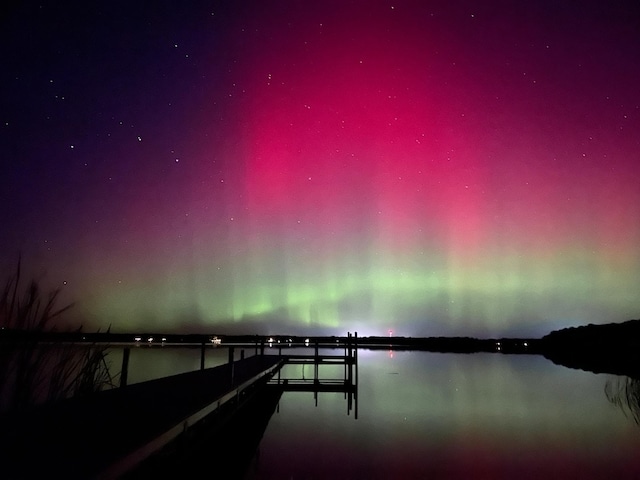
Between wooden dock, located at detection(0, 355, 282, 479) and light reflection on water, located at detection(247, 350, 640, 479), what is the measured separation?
2.05 meters

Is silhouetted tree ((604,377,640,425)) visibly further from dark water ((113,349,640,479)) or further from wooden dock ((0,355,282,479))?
wooden dock ((0,355,282,479))

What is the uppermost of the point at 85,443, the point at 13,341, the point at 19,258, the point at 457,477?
the point at 19,258

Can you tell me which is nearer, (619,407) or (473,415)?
(473,415)

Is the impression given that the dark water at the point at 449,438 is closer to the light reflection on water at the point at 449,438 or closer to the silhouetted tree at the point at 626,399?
the light reflection on water at the point at 449,438

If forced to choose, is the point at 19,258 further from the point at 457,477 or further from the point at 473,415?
the point at 473,415

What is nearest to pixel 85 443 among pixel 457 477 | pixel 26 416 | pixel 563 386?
pixel 26 416

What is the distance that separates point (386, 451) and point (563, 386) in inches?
613

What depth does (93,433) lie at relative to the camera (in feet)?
12.2

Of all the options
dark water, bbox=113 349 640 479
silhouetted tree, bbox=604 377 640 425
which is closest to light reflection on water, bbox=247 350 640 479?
dark water, bbox=113 349 640 479

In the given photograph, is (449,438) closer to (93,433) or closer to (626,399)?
(93,433)

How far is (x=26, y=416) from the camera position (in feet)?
12.9

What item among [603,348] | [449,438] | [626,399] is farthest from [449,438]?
[603,348]

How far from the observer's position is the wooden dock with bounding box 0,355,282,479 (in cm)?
284

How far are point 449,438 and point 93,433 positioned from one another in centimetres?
759
